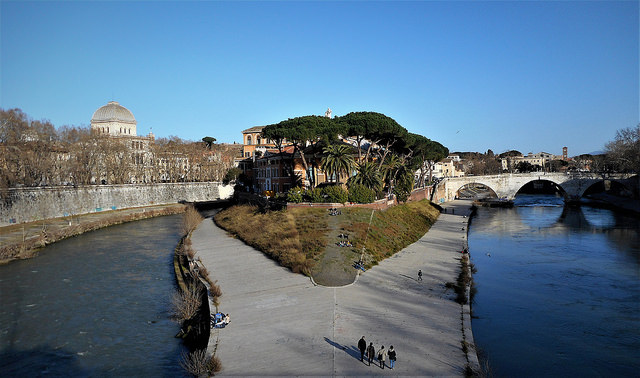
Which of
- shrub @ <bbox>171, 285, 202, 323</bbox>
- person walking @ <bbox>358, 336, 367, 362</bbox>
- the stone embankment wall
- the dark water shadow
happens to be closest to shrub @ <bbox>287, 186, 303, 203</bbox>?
shrub @ <bbox>171, 285, 202, 323</bbox>

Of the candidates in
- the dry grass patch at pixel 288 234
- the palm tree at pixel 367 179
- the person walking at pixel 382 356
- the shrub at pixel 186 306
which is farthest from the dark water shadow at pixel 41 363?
the palm tree at pixel 367 179

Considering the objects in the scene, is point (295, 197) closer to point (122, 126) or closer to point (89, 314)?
point (89, 314)

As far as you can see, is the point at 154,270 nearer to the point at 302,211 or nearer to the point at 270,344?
the point at 302,211

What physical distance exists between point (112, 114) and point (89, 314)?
318ft

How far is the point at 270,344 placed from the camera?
18656 mm

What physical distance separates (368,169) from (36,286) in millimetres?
37394

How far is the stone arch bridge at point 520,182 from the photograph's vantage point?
9188 centimetres

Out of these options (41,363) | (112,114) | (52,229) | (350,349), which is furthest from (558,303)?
(112,114)

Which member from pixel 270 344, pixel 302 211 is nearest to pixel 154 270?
pixel 302 211

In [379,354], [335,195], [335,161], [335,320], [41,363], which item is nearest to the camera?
[379,354]

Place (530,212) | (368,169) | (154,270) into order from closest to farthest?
(154,270) < (368,169) < (530,212)

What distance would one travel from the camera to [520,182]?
97.9 m

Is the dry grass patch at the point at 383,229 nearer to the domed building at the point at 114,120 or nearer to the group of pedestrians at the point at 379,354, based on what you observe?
the group of pedestrians at the point at 379,354

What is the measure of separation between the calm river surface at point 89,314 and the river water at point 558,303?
17.1m
